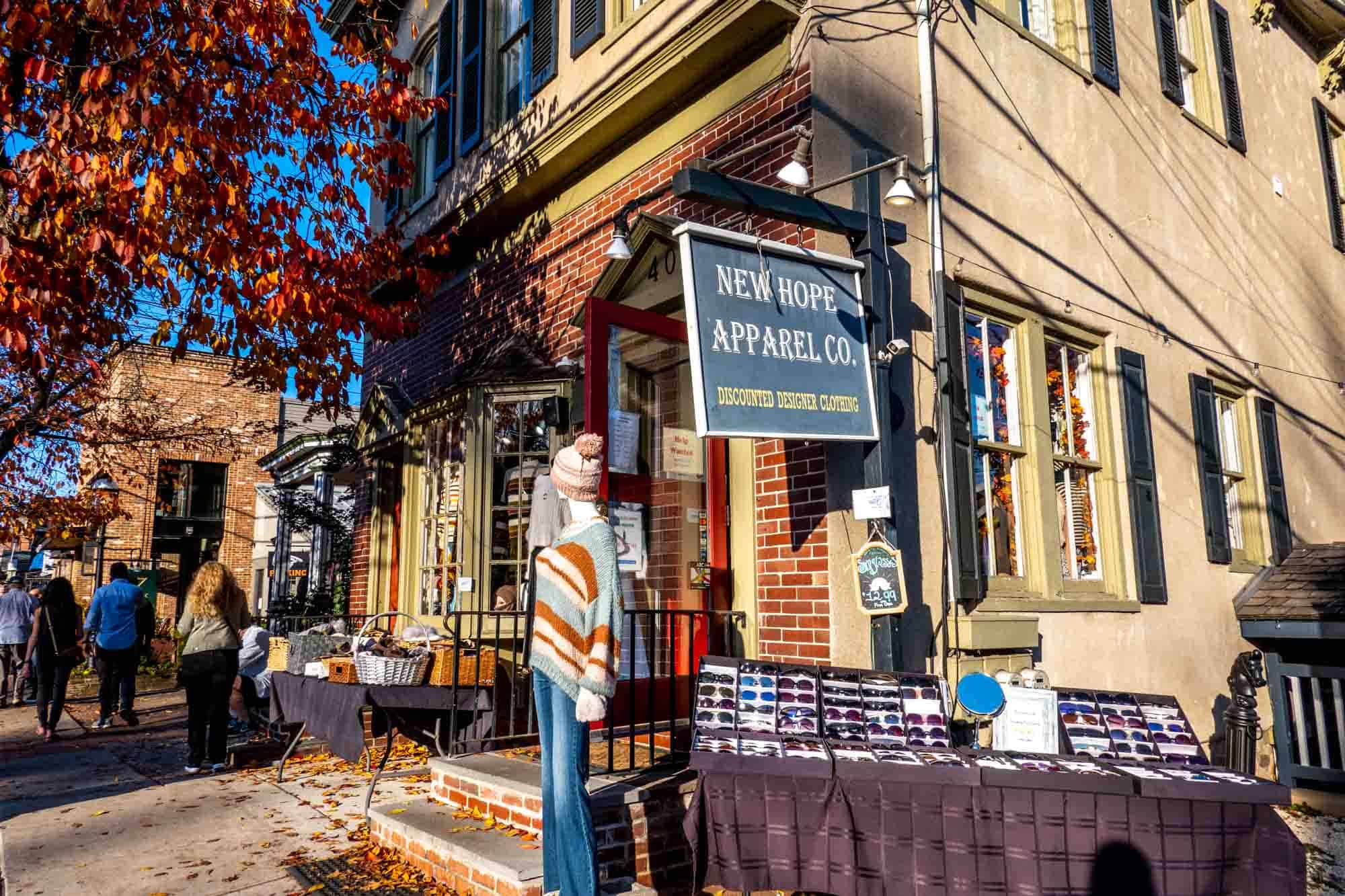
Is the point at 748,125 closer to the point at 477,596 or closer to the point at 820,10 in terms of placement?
the point at 820,10

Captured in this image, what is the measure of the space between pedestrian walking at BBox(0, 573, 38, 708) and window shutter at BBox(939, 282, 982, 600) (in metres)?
11.5

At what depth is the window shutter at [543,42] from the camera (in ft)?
26.3

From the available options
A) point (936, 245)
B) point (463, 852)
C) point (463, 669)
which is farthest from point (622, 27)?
point (463, 852)

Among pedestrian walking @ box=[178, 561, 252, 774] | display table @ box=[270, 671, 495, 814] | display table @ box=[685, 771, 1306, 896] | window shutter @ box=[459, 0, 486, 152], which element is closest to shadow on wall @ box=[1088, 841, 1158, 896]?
display table @ box=[685, 771, 1306, 896]

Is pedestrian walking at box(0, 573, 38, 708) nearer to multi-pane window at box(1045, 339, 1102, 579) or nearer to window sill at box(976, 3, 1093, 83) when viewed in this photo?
multi-pane window at box(1045, 339, 1102, 579)

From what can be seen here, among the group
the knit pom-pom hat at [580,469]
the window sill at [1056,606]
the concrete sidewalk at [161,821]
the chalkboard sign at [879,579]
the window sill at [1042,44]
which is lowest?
the concrete sidewalk at [161,821]

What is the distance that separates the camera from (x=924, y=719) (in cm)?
420

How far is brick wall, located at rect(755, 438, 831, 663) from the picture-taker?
5125 millimetres

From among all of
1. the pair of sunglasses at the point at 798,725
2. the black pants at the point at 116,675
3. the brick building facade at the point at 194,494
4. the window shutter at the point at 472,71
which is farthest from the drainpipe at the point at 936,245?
the brick building facade at the point at 194,494

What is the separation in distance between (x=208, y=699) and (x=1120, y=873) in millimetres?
6467

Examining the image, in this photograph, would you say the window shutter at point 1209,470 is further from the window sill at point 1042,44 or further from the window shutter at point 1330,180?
the window shutter at point 1330,180

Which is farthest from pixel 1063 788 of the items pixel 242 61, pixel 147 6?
pixel 242 61

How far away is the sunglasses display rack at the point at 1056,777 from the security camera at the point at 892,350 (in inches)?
83.9

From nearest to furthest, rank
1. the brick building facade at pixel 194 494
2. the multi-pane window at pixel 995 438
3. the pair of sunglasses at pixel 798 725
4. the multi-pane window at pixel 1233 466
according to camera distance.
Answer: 1. the pair of sunglasses at pixel 798 725
2. the multi-pane window at pixel 995 438
3. the multi-pane window at pixel 1233 466
4. the brick building facade at pixel 194 494
